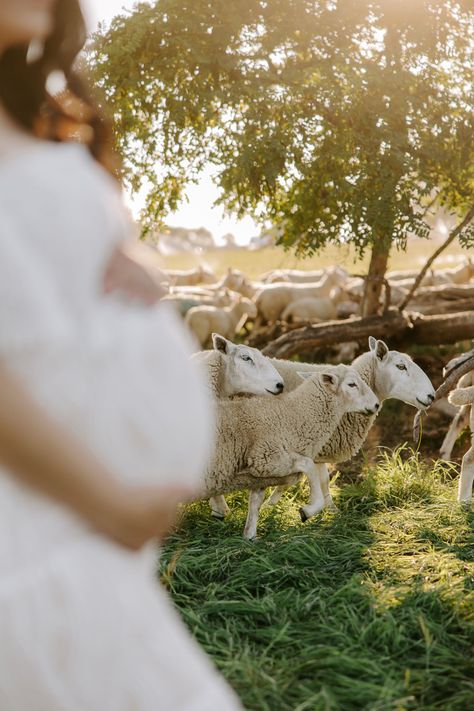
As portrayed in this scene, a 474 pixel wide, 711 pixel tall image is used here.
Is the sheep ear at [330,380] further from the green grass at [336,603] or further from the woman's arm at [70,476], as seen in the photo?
the woman's arm at [70,476]

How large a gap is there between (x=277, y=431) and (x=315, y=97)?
15.7ft

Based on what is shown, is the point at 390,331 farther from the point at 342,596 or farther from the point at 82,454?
the point at 82,454

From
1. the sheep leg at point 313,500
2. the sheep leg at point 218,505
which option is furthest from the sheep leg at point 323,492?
the sheep leg at point 313,500

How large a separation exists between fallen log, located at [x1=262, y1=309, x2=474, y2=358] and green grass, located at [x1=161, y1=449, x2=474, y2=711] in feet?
13.2

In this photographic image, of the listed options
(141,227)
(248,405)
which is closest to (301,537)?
(248,405)

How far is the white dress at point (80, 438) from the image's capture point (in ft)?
3.43

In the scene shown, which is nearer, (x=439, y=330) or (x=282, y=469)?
(x=282, y=469)

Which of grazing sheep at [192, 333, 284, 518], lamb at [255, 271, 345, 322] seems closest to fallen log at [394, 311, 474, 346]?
grazing sheep at [192, 333, 284, 518]

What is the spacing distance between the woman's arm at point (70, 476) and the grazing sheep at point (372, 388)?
19.3 feet

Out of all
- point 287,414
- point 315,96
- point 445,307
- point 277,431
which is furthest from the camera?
point 445,307

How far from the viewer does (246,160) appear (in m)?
9.46

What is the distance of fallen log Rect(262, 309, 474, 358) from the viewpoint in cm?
1061

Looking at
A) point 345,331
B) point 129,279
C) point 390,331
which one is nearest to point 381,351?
point 345,331

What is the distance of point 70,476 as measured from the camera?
1.08m
